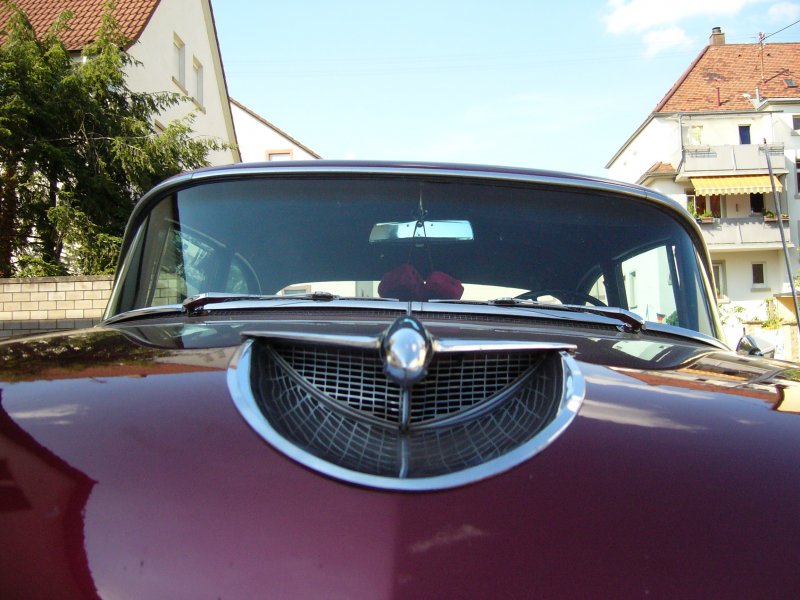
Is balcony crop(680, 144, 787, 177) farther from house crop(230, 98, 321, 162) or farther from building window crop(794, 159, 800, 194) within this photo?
house crop(230, 98, 321, 162)

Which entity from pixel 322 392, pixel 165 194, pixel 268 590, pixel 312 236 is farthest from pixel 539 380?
pixel 165 194

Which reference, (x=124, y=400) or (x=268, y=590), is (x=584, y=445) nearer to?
(x=268, y=590)

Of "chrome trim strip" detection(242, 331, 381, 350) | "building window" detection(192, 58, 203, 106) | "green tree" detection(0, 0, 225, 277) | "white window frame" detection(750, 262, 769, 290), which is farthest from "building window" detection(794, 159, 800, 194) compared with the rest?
"chrome trim strip" detection(242, 331, 381, 350)

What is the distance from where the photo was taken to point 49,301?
8.99 m

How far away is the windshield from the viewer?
1962mm

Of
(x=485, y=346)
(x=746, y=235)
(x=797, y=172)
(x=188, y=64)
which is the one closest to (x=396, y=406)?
(x=485, y=346)

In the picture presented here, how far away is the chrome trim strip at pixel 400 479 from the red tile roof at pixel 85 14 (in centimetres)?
1603

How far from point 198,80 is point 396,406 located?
22.8 meters

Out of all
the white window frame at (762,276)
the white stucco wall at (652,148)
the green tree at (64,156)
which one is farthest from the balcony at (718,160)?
the green tree at (64,156)

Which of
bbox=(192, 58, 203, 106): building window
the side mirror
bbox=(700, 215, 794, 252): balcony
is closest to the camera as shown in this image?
the side mirror

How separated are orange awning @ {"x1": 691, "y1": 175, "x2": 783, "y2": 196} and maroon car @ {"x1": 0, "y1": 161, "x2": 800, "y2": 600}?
1401 inches

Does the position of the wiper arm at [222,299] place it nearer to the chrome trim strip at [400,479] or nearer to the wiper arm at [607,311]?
the wiper arm at [607,311]

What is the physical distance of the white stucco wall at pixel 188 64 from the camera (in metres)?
17.3

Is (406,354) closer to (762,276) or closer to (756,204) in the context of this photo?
(762,276)
